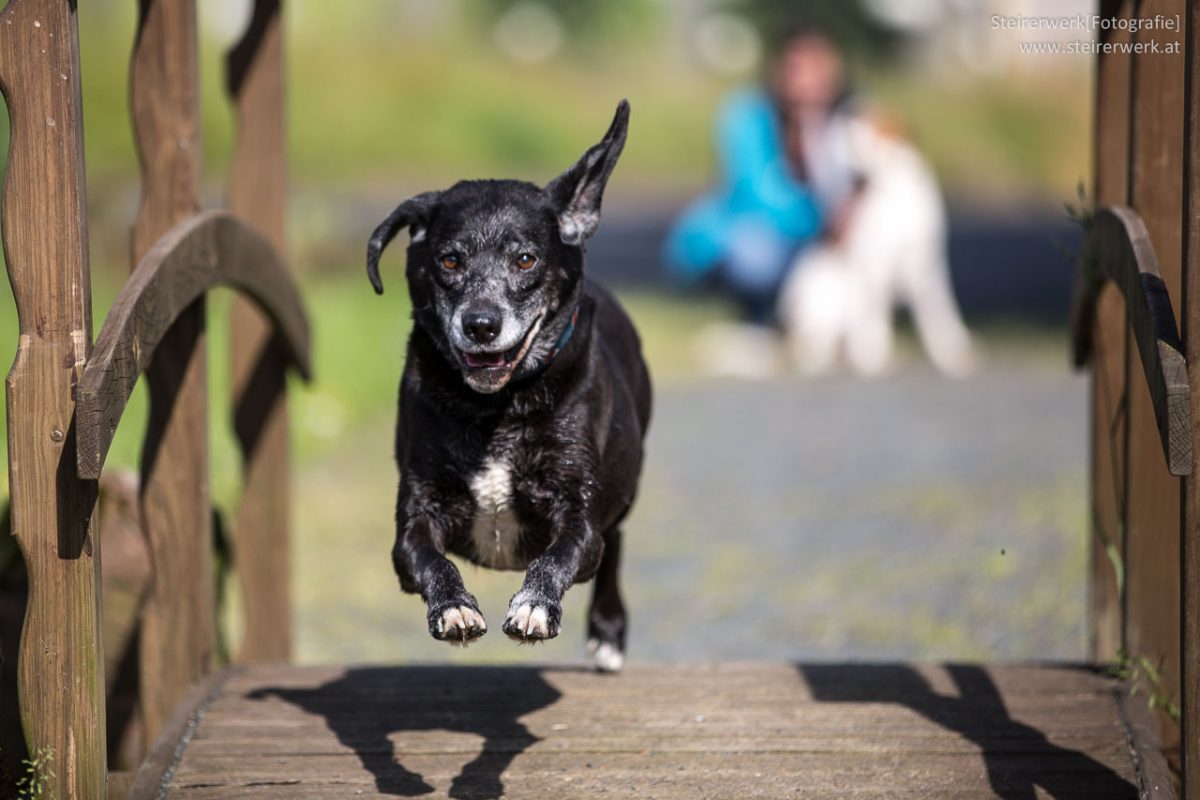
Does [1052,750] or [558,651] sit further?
[558,651]

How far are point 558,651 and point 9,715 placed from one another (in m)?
2.54

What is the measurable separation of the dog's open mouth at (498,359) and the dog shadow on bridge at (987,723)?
147 centimetres

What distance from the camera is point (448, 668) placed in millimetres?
5113

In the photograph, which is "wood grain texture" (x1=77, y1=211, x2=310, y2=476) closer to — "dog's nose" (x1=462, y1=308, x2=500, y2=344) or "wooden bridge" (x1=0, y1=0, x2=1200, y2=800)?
"wooden bridge" (x1=0, y1=0, x2=1200, y2=800)

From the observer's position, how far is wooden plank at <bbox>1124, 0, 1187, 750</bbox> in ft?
14.3

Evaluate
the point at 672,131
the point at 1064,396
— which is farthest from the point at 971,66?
the point at 1064,396

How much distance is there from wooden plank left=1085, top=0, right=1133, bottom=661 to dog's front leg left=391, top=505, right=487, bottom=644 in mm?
2236

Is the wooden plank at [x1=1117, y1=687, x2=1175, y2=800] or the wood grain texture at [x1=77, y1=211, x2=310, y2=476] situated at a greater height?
the wood grain texture at [x1=77, y1=211, x2=310, y2=476]

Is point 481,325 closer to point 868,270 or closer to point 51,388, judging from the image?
point 51,388

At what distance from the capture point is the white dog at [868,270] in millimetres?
13195

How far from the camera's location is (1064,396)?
1187cm

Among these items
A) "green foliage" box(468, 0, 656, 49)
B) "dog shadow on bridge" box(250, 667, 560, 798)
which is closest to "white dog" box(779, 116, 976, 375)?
"dog shadow on bridge" box(250, 667, 560, 798)

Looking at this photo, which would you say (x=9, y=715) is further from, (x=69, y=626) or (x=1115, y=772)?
(x=1115, y=772)

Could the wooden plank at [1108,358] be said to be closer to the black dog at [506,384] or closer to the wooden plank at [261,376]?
the black dog at [506,384]
